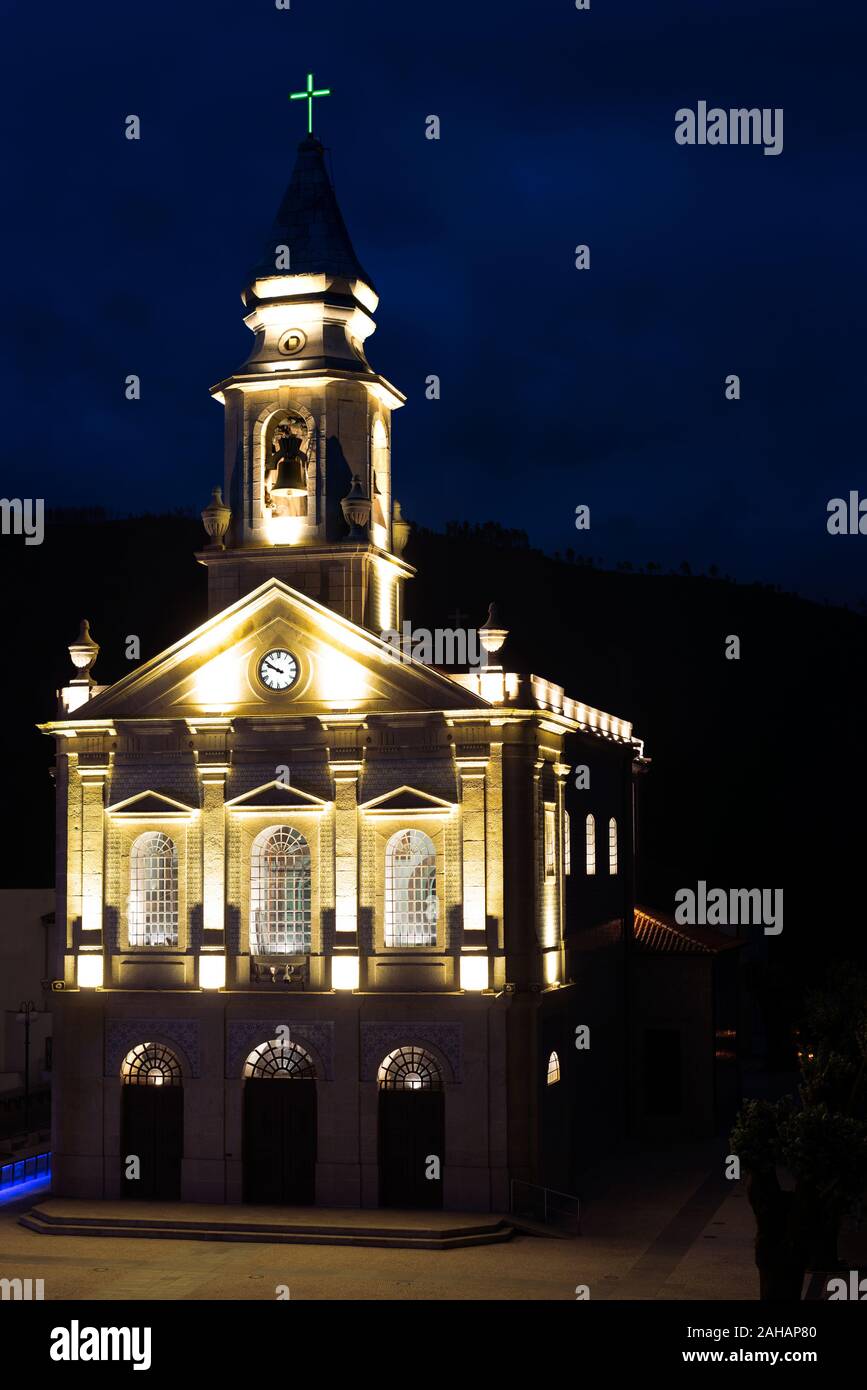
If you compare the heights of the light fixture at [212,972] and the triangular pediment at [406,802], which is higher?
the triangular pediment at [406,802]

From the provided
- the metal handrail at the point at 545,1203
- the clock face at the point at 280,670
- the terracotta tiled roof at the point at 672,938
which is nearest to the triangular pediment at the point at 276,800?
the clock face at the point at 280,670

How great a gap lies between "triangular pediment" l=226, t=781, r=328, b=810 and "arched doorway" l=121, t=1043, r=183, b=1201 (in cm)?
553

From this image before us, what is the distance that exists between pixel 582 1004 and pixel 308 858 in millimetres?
9153

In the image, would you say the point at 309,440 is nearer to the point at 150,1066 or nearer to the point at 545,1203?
the point at 150,1066

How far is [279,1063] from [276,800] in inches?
219

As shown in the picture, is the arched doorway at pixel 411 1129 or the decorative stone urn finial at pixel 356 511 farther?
the decorative stone urn finial at pixel 356 511

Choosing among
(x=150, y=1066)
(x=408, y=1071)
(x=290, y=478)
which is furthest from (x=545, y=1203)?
(x=290, y=478)

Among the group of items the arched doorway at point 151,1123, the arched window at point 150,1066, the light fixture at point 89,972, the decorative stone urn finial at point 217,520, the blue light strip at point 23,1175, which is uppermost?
the decorative stone urn finial at point 217,520

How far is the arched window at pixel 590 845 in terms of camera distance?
46447 millimetres

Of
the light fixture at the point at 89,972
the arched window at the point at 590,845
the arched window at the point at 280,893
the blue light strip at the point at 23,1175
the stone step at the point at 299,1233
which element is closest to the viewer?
the stone step at the point at 299,1233

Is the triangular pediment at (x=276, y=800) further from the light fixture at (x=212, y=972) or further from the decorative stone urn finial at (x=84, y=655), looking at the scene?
the decorative stone urn finial at (x=84, y=655)

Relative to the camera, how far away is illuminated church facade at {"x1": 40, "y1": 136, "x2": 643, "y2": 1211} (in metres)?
38.0

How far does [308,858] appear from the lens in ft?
129
